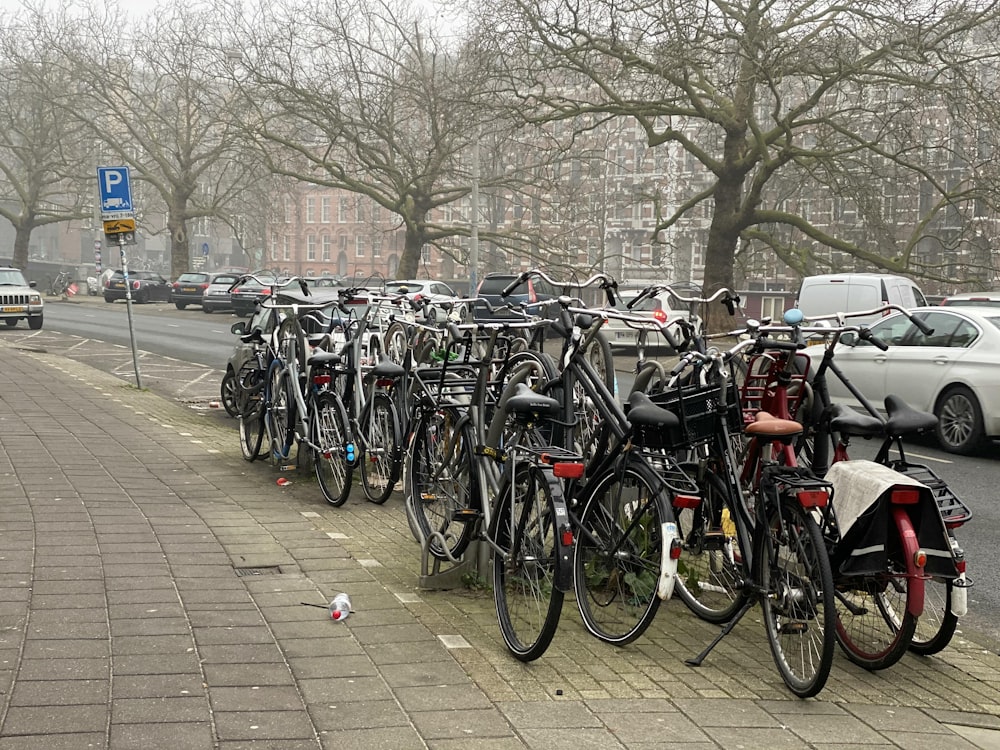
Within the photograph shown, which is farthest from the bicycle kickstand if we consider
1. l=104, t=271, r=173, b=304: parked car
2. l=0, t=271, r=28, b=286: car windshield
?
l=104, t=271, r=173, b=304: parked car

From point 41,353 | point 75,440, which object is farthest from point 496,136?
point 75,440

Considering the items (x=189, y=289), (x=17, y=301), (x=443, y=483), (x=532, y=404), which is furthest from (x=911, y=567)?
(x=189, y=289)

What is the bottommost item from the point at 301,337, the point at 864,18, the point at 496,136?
the point at 301,337

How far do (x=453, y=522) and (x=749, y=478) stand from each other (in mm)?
1494

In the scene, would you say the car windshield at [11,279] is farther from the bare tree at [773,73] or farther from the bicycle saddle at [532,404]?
the bicycle saddle at [532,404]

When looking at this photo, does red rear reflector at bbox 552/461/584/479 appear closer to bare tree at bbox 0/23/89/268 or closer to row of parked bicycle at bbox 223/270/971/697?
row of parked bicycle at bbox 223/270/971/697

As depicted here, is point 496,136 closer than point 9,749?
No

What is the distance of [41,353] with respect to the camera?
78.8ft

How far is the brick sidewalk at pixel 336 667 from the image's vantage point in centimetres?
394

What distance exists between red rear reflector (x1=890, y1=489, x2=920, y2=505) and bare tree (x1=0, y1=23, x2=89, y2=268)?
45.9 meters

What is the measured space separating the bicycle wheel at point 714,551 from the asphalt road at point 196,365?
1.45 metres

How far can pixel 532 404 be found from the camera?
5.00 metres

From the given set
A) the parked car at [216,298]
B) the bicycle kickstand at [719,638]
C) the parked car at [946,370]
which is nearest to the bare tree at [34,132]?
the parked car at [216,298]

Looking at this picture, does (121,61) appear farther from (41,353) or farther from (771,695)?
(771,695)
